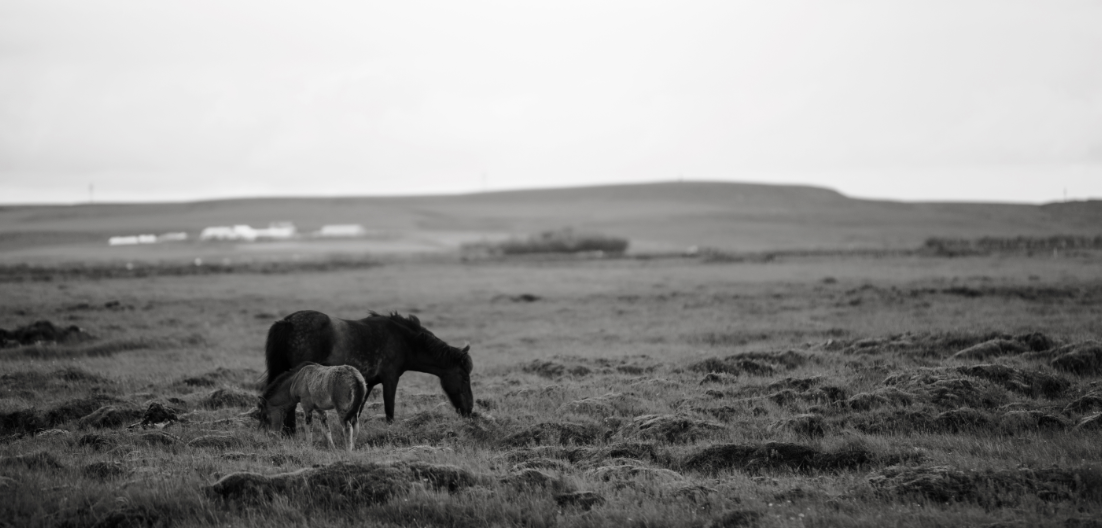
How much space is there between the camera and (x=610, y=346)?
21266 mm

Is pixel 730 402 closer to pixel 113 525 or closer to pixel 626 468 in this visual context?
pixel 626 468

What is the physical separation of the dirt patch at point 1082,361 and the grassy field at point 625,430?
0.06m

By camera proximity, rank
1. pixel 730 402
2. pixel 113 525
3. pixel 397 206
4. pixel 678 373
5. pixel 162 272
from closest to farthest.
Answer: pixel 113 525, pixel 730 402, pixel 678 373, pixel 162 272, pixel 397 206

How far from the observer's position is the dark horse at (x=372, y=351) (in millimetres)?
12109

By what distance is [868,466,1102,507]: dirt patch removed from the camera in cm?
761

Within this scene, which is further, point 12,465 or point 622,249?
point 622,249

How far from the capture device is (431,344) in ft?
43.7

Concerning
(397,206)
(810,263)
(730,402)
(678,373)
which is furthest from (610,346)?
(397,206)

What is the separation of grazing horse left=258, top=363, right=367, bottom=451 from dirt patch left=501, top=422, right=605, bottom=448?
86.6 inches

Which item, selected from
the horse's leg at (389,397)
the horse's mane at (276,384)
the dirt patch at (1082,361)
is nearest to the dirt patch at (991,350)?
the dirt patch at (1082,361)

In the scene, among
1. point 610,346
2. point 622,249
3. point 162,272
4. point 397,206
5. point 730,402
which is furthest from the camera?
point 397,206

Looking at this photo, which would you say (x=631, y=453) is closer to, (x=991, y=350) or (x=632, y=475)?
(x=632, y=475)

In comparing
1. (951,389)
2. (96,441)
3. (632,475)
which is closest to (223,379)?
(96,441)

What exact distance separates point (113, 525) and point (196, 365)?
11738mm
